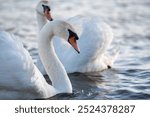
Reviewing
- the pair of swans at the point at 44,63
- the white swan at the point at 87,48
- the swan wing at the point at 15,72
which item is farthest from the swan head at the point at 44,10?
the swan wing at the point at 15,72

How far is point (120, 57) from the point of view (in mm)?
14281

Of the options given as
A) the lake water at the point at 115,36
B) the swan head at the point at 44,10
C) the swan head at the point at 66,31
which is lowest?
the lake water at the point at 115,36

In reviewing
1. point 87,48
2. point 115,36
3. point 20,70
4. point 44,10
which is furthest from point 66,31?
point 115,36

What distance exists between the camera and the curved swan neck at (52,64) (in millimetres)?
10914

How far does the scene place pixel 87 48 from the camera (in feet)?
40.8

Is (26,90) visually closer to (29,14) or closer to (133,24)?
(133,24)

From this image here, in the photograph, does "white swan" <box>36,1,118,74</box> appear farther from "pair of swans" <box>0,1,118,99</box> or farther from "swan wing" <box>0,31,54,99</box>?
"swan wing" <box>0,31,54,99</box>

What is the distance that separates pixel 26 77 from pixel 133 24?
25.8 feet

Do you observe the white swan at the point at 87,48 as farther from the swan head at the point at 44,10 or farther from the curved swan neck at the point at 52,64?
the curved swan neck at the point at 52,64

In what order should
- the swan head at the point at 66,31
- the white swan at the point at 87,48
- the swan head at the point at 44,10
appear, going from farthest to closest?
the swan head at the point at 44,10 → the white swan at the point at 87,48 → the swan head at the point at 66,31

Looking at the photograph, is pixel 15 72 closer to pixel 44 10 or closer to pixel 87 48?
pixel 87 48

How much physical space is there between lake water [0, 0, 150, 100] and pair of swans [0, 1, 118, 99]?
0.24 m

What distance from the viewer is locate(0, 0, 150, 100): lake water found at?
1144 centimetres

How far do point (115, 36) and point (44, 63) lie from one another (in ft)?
17.2
